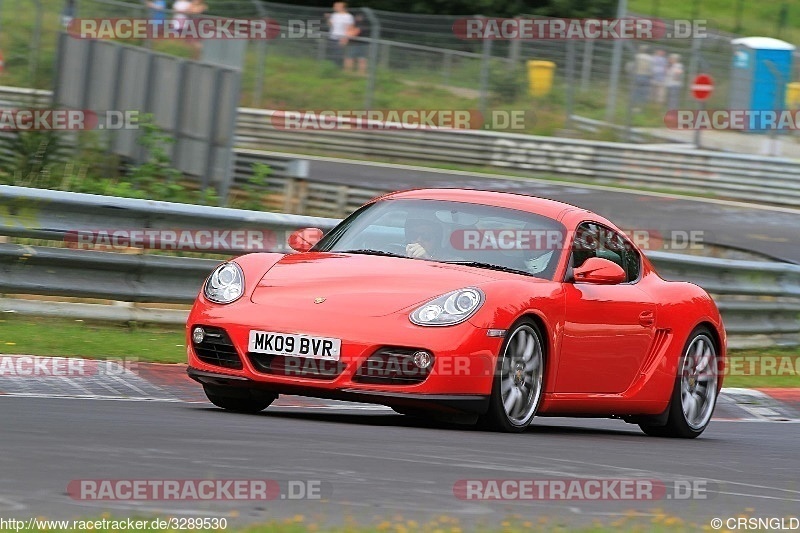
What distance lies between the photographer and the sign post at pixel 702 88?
26.4 m

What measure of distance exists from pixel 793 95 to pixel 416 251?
60.9 feet

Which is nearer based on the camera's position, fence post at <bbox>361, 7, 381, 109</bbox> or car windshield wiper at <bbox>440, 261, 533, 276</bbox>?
car windshield wiper at <bbox>440, 261, 533, 276</bbox>

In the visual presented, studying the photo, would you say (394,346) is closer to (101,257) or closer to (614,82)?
(101,257)

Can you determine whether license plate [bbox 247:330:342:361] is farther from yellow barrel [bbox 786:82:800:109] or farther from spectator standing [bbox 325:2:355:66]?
spectator standing [bbox 325:2:355:66]

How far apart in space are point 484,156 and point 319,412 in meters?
19.1

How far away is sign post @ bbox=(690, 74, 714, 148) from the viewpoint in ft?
86.6

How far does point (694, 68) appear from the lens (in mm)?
26344

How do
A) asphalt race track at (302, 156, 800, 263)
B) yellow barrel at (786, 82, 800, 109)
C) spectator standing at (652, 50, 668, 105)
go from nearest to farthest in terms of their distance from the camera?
asphalt race track at (302, 156, 800, 263) → yellow barrel at (786, 82, 800, 109) → spectator standing at (652, 50, 668, 105)

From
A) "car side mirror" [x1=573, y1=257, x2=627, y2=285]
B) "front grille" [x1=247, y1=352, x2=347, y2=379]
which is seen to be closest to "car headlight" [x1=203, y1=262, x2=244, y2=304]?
"front grille" [x1=247, y1=352, x2=347, y2=379]

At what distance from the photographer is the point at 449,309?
7.81 metres

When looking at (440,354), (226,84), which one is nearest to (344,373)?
(440,354)

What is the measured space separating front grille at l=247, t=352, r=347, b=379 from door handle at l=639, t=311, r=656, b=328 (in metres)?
2.32

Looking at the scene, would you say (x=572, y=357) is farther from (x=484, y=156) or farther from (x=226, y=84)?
(x=484, y=156)

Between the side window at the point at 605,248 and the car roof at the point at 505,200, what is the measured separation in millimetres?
103
